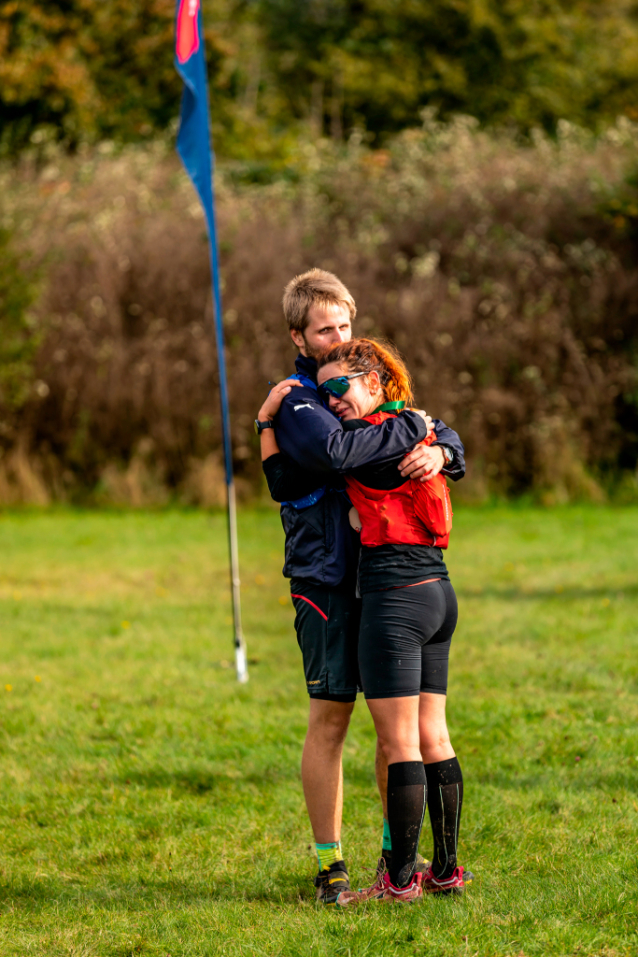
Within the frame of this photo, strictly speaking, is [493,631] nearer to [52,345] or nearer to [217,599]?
[217,599]

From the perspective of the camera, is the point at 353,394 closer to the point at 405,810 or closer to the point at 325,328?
the point at 325,328

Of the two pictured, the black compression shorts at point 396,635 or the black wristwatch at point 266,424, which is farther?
the black wristwatch at point 266,424

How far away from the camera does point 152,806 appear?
468cm

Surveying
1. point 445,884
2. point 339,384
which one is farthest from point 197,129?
point 445,884

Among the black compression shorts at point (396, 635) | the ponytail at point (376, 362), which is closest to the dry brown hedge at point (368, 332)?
the ponytail at point (376, 362)

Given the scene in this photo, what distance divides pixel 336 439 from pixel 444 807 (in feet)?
4.08

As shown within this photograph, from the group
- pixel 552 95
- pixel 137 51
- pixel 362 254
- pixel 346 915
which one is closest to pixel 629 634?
pixel 346 915

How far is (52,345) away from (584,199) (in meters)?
8.03

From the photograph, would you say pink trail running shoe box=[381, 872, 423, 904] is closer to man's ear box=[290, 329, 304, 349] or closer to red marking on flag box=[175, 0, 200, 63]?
man's ear box=[290, 329, 304, 349]

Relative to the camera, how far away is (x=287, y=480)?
11.5 feet

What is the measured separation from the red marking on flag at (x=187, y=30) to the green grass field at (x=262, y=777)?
3921mm

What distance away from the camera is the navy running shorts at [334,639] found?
11.5 feet

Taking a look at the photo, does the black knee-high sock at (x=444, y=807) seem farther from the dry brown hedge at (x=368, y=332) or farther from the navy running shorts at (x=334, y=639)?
→ the dry brown hedge at (x=368, y=332)

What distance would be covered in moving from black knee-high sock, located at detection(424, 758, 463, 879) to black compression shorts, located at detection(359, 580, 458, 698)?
1.06 ft
